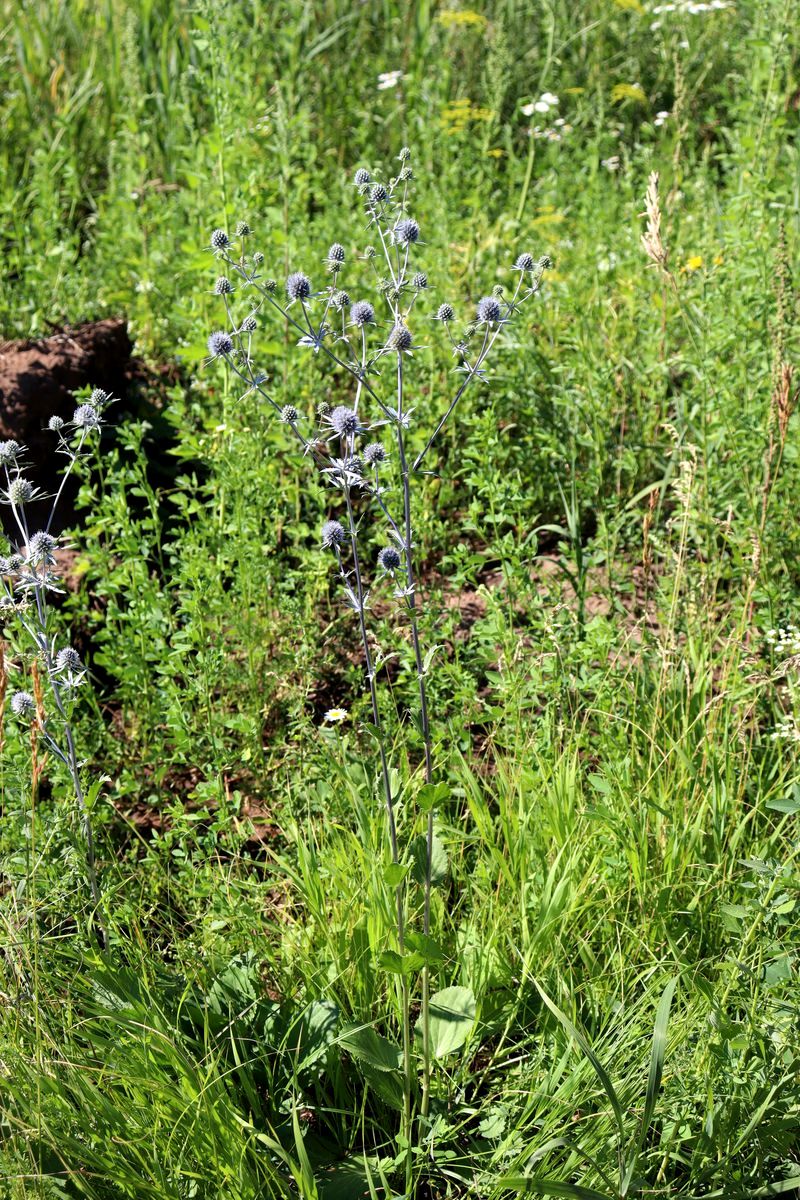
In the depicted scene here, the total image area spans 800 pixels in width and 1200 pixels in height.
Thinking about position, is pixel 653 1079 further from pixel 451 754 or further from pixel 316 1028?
pixel 451 754

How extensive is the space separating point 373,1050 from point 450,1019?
0.59 ft

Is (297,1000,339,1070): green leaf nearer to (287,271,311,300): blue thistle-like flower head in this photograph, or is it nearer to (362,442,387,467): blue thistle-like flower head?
(362,442,387,467): blue thistle-like flower head

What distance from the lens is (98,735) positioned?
304 centimetres

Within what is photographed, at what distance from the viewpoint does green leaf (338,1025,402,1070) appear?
1.97m

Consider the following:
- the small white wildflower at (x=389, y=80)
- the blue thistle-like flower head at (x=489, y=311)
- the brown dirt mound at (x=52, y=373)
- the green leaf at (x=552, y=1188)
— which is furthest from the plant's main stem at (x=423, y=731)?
the small white wildflower at (x=389, y=80)

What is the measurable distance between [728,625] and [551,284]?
1.98m

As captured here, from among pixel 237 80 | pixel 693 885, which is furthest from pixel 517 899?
pixel 237 80

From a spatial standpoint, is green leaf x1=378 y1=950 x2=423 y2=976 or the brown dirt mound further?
the brown dirt mound

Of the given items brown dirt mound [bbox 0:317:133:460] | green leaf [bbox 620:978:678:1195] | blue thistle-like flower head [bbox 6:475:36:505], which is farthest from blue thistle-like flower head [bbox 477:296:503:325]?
brown dirt mound [bbox 0:317:133:460]

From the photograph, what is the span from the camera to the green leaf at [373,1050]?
1970 millimetres

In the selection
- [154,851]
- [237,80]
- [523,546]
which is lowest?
[154,851]

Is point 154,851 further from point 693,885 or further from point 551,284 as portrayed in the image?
point 551,284

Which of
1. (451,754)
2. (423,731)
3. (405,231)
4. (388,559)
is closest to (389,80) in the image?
(451,754)

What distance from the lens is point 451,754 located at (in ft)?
8.99
